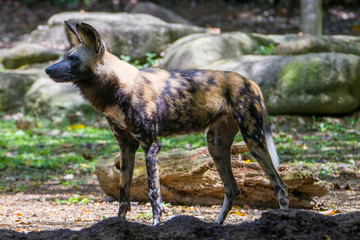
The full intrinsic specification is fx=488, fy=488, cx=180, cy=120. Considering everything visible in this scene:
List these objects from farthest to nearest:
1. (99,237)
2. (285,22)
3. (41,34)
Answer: (285,22), (41,34), (99,237)

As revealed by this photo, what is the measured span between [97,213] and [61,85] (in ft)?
21.0

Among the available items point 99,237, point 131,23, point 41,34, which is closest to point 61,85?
point 131,23

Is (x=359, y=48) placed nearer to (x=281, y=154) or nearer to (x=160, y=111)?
(x=281, y=154)

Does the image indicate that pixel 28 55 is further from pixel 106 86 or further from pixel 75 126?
pixel 106 86

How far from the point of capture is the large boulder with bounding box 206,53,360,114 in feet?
30.2

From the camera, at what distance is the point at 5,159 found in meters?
7.78

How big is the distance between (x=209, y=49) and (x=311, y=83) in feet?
7.96

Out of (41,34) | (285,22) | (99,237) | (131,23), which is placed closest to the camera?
(99,237)

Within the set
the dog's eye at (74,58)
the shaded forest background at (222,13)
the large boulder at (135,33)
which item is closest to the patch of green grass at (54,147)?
the dog's eye at (74,58)

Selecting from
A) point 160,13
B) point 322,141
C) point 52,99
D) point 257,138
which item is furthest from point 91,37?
point 160,13

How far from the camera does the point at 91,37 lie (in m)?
4.41

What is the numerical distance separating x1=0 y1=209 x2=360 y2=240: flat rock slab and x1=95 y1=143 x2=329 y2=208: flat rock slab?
194 cm

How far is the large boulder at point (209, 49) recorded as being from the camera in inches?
407

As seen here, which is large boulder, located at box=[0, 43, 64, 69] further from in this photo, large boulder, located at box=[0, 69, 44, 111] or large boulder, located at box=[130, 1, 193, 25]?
large boulder, located at box=[130, 1, 193, 25]
